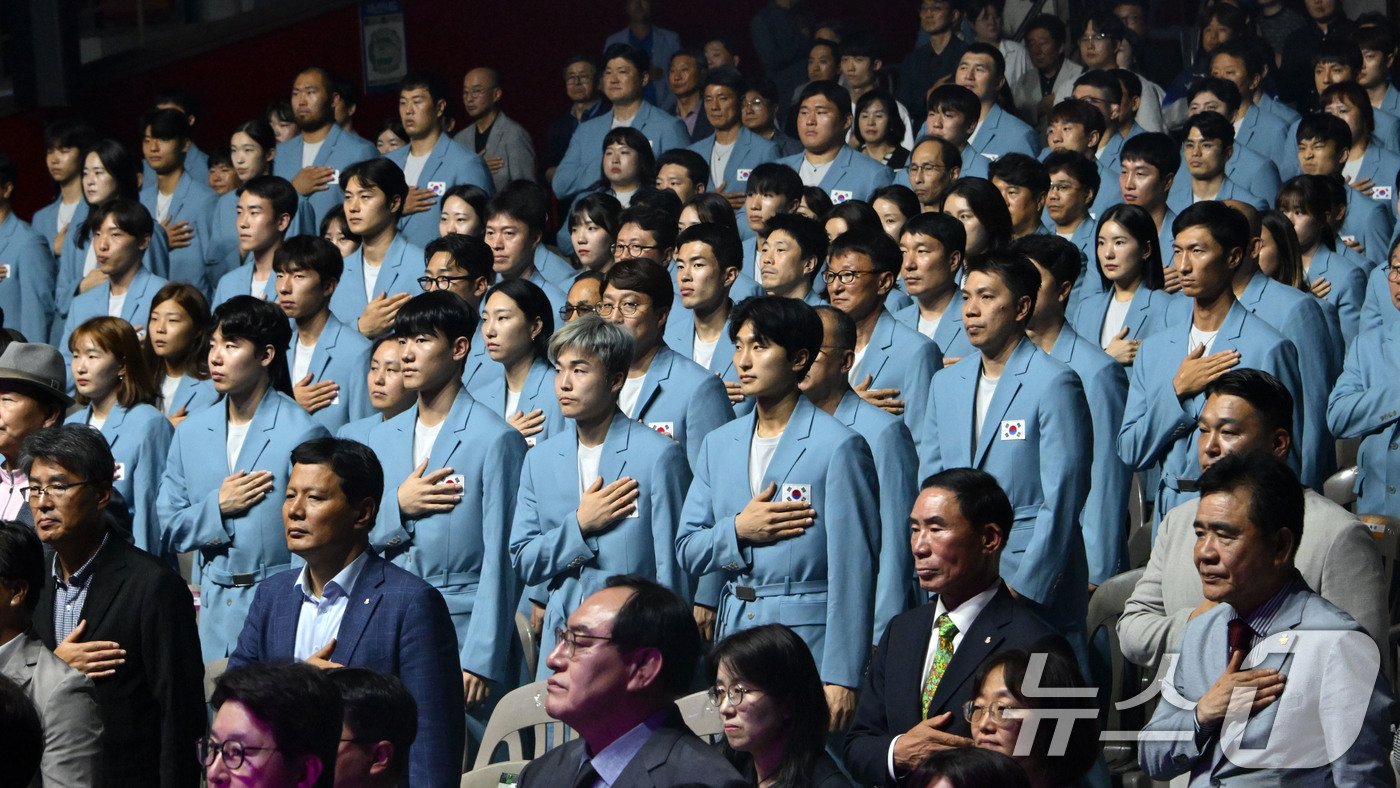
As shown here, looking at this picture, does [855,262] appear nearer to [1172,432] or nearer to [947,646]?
[1172,432]

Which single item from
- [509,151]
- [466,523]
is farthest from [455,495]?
[509,151]

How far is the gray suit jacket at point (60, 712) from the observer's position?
4152 millimetres

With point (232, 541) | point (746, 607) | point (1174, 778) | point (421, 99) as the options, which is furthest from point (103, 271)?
point (1174, 778)

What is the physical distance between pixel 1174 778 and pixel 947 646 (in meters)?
0.56

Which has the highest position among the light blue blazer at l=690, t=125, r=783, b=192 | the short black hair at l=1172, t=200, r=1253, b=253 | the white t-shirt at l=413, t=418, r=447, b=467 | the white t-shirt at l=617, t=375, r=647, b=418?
the light blue blazer at l=690, t=125, r=783, b=192

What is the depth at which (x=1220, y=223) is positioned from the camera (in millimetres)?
6480

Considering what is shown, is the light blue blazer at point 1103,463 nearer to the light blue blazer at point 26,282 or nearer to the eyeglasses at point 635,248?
the eyeglasses at point 635,248

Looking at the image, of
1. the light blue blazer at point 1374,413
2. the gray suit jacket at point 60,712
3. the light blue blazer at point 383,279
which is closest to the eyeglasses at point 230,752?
the gray suit jacket at point 60,712

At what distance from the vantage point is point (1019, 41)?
12.6 metres

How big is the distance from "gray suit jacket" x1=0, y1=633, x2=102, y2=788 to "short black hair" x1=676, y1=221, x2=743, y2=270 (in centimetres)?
350

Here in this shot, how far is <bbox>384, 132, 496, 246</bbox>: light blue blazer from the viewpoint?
9.96 metres

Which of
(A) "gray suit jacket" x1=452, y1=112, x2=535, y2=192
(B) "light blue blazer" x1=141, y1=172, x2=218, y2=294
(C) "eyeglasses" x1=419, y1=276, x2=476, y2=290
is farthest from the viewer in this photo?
(A) "gray suit jacket" x1=452, y1=112, x2=535, y2=192

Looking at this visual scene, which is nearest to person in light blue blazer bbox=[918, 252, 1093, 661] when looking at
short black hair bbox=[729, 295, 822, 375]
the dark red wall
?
short black hair bbox=[729, 295, 822, 375]

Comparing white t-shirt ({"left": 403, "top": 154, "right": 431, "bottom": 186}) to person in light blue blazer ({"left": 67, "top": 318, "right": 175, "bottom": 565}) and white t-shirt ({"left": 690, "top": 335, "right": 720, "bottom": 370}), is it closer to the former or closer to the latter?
white t-shirt ({"left": 690, "top": 335, "right": 720, "bottom": 370})
